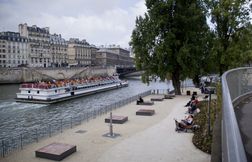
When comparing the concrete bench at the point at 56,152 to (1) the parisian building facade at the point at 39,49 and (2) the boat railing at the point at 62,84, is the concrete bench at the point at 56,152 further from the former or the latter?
(1) the parisian building facade at the point at 39,49

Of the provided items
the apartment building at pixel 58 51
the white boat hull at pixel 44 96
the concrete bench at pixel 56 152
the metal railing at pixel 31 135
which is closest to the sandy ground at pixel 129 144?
the concrete bench at pixel 56 152

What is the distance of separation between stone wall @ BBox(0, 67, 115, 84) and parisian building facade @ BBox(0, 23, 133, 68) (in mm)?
25272

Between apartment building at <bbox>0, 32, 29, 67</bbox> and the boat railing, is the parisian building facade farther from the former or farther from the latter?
the boat railing

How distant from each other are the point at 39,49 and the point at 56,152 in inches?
5293

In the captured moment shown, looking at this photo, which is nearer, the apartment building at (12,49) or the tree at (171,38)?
the tree at (171,38)

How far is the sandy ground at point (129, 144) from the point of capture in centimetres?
1536

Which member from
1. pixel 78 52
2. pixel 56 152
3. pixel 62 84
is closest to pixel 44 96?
pixel 62 84

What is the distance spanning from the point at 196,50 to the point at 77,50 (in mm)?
134719

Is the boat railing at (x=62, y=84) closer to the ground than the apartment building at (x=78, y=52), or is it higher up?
closer to the ground

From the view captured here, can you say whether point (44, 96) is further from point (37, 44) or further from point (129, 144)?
point (37, 44)

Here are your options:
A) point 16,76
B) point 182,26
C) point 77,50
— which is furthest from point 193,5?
point 77,50

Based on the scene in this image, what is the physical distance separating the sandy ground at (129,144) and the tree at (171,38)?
60.8 feet

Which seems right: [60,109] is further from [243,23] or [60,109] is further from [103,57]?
[103,57]

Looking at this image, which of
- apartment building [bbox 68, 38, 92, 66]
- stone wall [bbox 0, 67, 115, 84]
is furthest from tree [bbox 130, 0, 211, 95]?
apartment building [bbox 68, 38, 92, 66]
